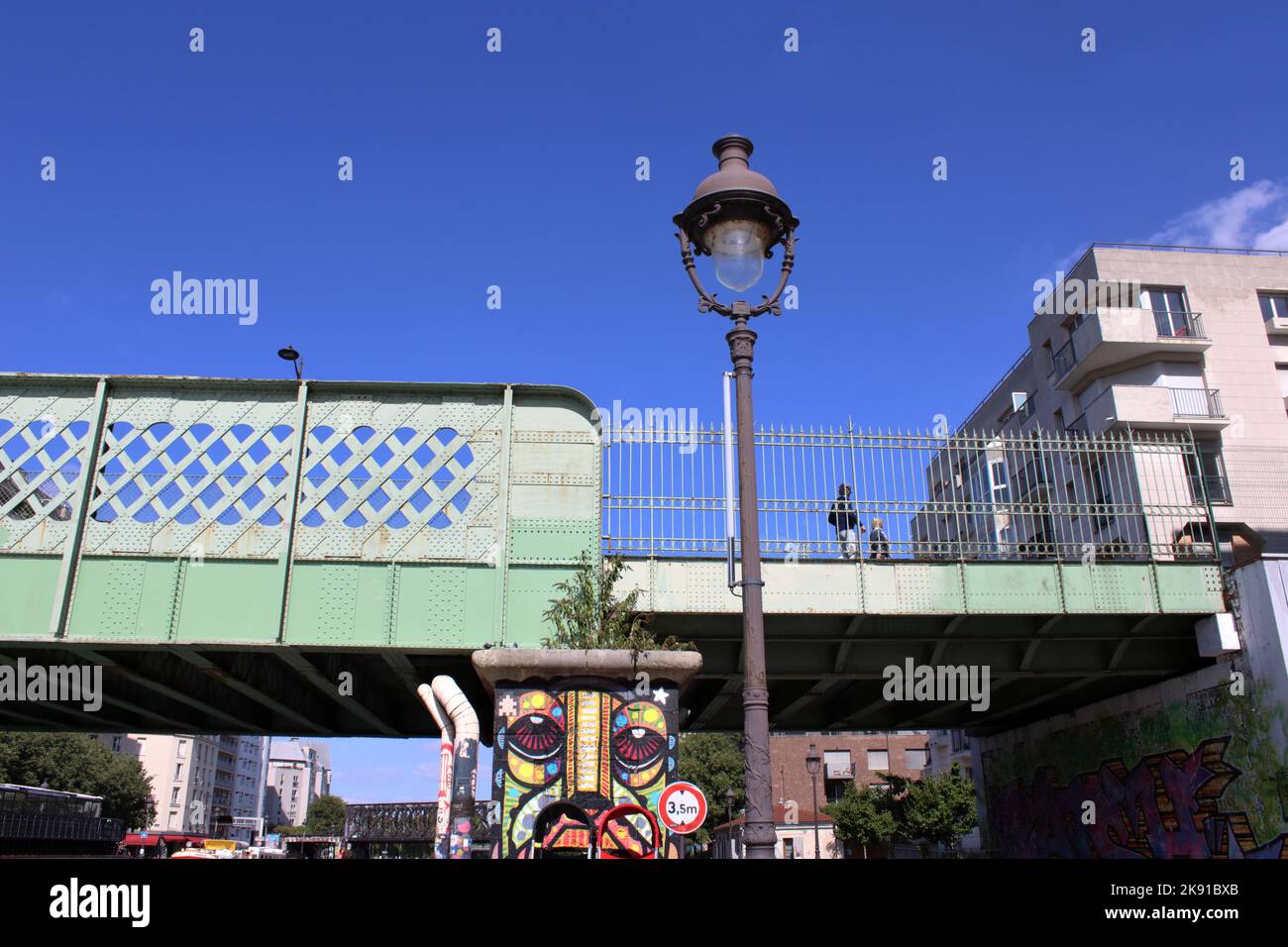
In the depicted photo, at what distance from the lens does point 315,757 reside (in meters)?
194

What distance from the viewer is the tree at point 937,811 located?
1688 inches

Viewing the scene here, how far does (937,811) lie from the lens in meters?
42.7

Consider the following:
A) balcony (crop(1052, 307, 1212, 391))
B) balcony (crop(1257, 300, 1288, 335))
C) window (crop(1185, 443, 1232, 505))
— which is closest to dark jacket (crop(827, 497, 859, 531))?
window (crop(1185, 443, 1232, 505))

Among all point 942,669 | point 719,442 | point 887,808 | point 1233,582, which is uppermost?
point 719,442

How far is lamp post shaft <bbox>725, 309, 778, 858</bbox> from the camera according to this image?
6.54m

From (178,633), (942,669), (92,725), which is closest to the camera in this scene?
(178,633)

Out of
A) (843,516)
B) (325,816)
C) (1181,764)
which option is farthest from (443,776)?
(325,816)

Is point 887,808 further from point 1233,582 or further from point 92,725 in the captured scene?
point 92,725

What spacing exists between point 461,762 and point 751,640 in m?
6.39

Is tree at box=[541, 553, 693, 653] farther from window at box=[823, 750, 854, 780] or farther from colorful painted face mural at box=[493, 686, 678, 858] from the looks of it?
window at box=[823, 750, 854, 780]

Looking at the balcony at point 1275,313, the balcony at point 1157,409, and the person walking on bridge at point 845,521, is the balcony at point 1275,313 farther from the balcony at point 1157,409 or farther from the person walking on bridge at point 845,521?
the person walking on bridge at point 845,521

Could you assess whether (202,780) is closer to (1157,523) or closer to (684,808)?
(1157,523)
